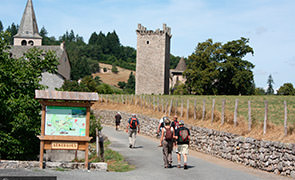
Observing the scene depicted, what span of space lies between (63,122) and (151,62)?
64.4 meters

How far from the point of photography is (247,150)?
15328 millimetres

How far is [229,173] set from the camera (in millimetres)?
12781

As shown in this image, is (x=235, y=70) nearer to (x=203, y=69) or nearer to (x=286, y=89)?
(x=203, y=69)

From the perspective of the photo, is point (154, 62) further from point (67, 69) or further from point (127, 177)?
point (127, 177)

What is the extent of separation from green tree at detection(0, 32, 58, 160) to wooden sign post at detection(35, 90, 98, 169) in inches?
119

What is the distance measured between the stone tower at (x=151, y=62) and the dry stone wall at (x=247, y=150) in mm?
54010

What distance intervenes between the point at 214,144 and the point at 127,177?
8525mm

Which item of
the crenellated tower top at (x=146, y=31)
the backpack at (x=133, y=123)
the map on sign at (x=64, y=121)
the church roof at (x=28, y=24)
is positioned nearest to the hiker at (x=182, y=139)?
the map on sign at (x=64, y=121)

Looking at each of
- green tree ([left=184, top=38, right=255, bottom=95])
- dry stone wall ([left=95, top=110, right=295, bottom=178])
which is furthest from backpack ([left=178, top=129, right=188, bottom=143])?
green tree ([left=184, top=38, right=255, bottom=95])

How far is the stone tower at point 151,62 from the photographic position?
75.6 m

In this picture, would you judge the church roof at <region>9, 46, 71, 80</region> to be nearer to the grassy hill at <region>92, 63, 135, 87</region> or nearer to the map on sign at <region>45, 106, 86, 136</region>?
the map on sign at <region>45, 106, 86, 136</region>

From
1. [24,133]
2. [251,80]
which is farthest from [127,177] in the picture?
[251,80]

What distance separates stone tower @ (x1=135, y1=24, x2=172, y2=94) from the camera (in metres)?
75.6

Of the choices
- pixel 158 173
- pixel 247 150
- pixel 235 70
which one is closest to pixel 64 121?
pixel 158 173
